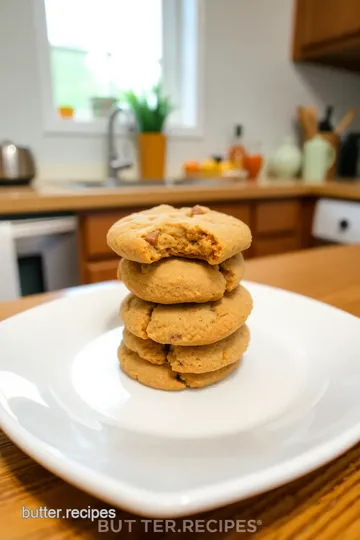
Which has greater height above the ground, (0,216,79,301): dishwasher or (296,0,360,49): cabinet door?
(296,0,360,49): cabinet door

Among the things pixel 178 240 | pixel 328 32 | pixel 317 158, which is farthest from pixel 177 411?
pixel 328 32

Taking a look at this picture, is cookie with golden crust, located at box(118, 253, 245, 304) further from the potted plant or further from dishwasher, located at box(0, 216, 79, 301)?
the potted plant

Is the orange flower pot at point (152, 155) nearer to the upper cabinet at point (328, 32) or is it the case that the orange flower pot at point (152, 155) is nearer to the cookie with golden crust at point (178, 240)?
the upper cabinet at point (328, 32)

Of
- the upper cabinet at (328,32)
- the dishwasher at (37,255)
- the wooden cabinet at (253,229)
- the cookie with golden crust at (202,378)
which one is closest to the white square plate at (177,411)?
the cookie with golden crust at (202,378)

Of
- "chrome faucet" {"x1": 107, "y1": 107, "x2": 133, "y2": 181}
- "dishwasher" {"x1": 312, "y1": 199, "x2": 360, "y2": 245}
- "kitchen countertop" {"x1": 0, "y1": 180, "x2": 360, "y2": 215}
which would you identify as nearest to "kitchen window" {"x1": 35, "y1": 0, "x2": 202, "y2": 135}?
"chrome faucet" {"x1": 107, "y1": 107, "x2": 133, "y2": 181}

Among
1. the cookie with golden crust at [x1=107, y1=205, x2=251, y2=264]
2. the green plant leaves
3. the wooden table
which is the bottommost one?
the wooden table

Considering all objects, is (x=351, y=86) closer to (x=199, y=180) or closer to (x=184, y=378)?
(x=199, y=180)
